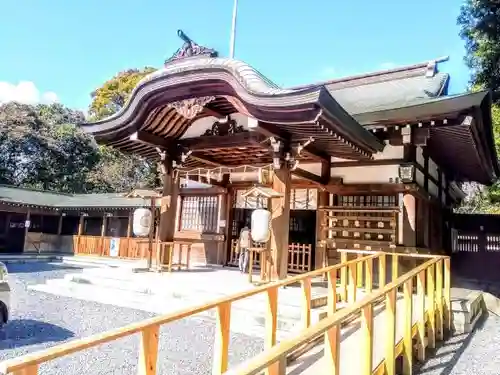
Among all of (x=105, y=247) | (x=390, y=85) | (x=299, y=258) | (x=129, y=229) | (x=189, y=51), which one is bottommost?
(x=105, y=247)

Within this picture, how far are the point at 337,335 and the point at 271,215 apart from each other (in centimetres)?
412

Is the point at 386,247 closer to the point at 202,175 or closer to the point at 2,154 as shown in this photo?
the point at 202,175

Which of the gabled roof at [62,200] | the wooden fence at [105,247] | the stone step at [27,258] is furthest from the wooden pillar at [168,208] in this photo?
the stone step at [27,258]

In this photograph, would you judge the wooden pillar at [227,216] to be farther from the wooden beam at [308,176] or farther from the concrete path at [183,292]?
the wooden beam at [308,176]

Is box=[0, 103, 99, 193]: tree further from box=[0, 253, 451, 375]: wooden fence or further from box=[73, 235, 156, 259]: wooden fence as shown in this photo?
box=[0, 253, 451, 375]: wooden fence

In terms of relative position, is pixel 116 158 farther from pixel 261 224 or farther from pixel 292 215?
pixel 261 224

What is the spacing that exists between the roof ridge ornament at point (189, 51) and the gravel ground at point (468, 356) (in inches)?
217

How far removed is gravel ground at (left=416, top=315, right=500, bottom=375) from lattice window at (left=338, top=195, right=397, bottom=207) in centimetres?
262

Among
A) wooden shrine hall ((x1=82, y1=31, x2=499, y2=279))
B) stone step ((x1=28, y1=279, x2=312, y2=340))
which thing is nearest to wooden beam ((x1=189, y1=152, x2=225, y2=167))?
wooden shrine hall ((x1=82, y1=31, x2=499, y2=279))


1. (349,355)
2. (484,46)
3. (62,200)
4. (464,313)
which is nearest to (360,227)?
(464,313)

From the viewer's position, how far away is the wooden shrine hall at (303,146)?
6.05 m

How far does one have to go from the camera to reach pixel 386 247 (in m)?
7.15

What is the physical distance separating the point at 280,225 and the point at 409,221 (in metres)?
2.57

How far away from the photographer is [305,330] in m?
1.94
